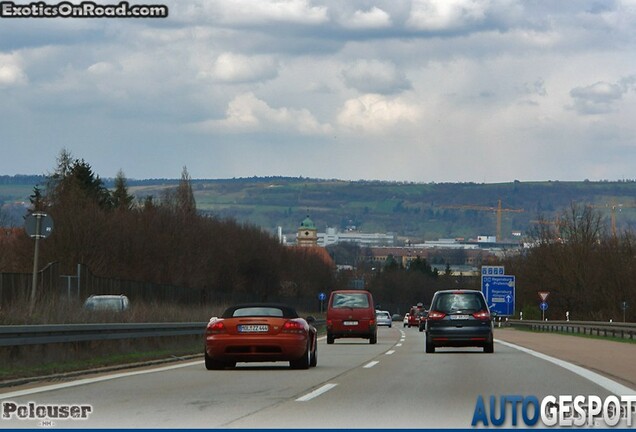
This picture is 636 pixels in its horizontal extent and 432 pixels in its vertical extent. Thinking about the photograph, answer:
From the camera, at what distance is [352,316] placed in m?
42.2

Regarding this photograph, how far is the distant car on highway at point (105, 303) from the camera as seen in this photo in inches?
1194

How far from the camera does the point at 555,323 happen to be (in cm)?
7000

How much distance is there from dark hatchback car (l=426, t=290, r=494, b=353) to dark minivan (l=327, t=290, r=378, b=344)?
1034cm

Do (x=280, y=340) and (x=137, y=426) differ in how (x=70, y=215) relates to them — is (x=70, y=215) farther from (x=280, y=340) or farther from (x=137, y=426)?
(x=137, y=426)

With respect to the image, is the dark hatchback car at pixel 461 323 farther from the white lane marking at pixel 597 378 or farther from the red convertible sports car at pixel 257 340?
the red convertible sports car at pixel 257 340

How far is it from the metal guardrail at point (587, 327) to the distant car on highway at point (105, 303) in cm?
2088

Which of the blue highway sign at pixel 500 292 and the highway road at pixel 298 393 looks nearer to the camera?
the highway road at pixel 298 393

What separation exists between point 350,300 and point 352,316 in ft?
3.71

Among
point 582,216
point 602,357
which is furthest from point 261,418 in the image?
point 582,216

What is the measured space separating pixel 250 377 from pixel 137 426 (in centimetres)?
855

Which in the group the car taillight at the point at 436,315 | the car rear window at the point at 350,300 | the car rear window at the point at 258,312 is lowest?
the car rear window at the point at 350,300

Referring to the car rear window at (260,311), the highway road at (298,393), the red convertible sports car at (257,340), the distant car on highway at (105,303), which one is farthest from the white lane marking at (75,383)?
the distant car on highway at (105,303)

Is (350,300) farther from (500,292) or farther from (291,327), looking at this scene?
(500,292)

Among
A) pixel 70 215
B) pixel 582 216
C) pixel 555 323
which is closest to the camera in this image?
pixel 555 323
